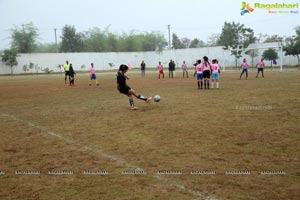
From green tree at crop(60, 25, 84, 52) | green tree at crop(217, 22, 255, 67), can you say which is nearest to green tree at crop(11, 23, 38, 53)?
green tree at crop(60, 25, 84, 52)

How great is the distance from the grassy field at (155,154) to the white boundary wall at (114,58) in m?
42.9

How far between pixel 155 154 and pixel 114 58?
2527 inches

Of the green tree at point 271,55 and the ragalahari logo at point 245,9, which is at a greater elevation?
the ragalahari logo at point 245,9

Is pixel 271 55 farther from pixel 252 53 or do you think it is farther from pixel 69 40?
pixel 69 40

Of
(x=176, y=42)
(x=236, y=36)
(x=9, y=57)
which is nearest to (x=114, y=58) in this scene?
(x=9, y=57)

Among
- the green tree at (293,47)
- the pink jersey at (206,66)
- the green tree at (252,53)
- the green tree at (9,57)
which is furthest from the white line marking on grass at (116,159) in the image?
the green tree at (9,57)

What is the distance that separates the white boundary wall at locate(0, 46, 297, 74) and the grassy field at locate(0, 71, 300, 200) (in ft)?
141

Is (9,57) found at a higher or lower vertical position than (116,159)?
higher

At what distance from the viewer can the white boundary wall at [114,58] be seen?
185 ft

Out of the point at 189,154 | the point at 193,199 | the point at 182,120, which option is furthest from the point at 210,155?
the point at 182,120

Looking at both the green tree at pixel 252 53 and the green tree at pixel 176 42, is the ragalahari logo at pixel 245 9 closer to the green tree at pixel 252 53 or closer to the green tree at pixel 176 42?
the green tree at pixel 252 53

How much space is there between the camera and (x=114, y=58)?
68.8 metres

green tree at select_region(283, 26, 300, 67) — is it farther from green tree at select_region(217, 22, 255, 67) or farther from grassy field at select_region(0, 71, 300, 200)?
grassy field at select_region(0, 71, 300, 200)

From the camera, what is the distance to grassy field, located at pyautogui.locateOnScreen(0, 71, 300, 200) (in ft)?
14.3
